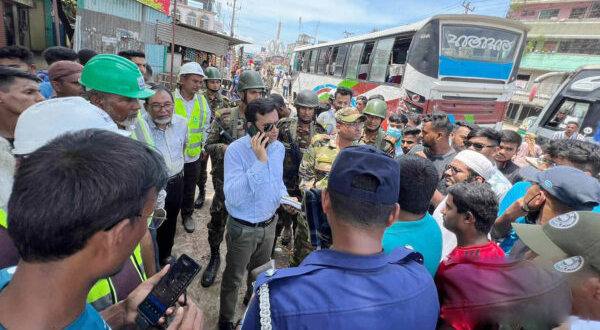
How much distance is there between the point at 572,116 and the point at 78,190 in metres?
11.3

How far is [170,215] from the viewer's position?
2.98 meters

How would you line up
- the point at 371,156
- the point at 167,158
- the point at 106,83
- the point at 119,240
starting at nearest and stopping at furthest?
the point at 119,240 → the point at 371,156 → the point at 106,83 → the point at 167,158

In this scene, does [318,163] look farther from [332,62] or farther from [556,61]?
[556,61]

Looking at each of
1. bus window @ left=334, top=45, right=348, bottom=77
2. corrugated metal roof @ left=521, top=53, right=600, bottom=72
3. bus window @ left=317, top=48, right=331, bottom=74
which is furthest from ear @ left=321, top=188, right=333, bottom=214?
corrugated metal roof @ left=521, top=53, right=600, bottom=72

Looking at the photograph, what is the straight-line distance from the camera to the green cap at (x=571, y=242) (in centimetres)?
104

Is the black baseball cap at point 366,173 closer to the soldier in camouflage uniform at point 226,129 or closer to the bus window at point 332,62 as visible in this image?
the soldier in camouflage uniform at point 226,129

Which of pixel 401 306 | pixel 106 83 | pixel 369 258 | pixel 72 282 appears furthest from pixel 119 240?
pixel 106 83

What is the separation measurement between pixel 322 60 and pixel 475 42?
7.68 metres

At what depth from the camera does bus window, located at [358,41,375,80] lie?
9.59 metres

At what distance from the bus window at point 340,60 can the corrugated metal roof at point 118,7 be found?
8.18m

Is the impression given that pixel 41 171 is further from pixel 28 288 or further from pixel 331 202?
pixel 331 202

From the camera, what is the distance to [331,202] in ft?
3.56

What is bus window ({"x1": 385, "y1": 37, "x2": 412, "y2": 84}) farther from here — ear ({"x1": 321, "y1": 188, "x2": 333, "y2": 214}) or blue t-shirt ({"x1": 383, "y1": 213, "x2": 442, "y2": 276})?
ear ({"x1": 321, "y1": 188, "x2": 333, "y2": 214})

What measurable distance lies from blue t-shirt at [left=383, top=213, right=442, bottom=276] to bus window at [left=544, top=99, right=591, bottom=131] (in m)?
9.48
